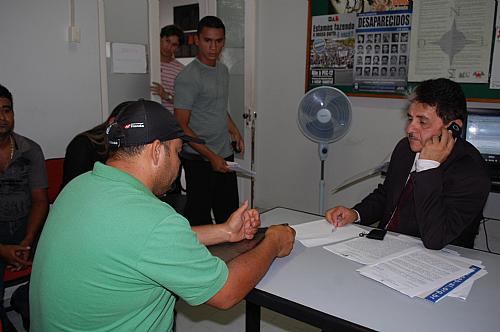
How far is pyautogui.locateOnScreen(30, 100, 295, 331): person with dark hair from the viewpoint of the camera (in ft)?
3.10

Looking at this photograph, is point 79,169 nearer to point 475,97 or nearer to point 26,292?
point 26,292

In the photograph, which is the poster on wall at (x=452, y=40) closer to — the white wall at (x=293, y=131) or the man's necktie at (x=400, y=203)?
the white wall at (x=293, y=131)

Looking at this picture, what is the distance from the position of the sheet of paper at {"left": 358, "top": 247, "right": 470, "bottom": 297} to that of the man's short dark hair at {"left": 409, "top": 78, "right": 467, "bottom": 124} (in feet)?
1.90

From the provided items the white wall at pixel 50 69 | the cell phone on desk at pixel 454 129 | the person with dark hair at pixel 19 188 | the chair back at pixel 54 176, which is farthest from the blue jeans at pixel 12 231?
the cell phone on desk at pixel 454 129

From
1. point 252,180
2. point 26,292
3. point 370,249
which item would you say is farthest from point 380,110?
point 26,292

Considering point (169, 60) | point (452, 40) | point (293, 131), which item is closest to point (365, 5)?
point (452, 40)

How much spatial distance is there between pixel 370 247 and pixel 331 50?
260cm

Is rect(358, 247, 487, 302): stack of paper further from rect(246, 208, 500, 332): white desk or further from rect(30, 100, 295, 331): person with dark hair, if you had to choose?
rect(30, 100, 295, 331): person with dark hair

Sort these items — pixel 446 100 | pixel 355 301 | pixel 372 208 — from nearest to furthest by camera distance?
pixel 355 301 → pixel 446 100 → pixel 372 208

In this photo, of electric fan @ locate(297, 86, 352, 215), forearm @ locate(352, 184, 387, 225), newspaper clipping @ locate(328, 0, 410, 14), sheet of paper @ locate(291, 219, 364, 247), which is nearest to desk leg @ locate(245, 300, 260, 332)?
sheet of paper @ locate(291, 219, 364, 247)

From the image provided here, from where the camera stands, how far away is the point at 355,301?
1.20 m

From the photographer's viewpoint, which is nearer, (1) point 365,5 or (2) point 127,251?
(2) point 127,251

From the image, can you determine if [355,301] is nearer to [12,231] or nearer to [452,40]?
[12,231]

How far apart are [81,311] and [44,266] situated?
144 millimetres
